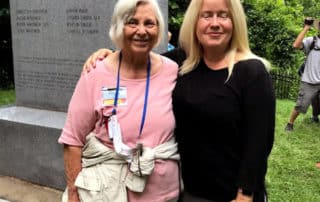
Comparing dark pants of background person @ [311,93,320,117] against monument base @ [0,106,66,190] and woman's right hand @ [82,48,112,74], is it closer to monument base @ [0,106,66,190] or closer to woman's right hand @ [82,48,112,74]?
monument base @ [0,106,66,190]

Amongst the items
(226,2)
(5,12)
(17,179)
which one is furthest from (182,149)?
(5,12)

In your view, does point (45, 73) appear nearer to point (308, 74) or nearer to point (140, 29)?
point (140, 29)

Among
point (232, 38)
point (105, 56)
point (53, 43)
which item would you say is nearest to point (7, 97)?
point (53, 43)

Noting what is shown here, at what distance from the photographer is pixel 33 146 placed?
465 cm

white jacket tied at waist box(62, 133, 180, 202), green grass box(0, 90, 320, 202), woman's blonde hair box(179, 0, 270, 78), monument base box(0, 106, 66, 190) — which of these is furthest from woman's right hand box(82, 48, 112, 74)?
green grass box(0, 90, 320, 202)

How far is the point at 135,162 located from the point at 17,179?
10.0 feet

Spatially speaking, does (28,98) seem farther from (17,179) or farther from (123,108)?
(123,108)

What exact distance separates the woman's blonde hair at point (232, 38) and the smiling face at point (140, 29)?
7.1 inches

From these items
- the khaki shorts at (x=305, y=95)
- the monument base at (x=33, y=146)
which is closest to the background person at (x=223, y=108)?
the monument base at (x=33, y=146)

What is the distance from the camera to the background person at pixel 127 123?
2.28 metres

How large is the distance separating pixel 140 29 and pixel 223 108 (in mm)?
582

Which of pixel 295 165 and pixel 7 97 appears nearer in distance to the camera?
pixel 295 165

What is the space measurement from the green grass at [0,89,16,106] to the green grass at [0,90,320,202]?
604 centimetres

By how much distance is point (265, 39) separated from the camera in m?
17.6
